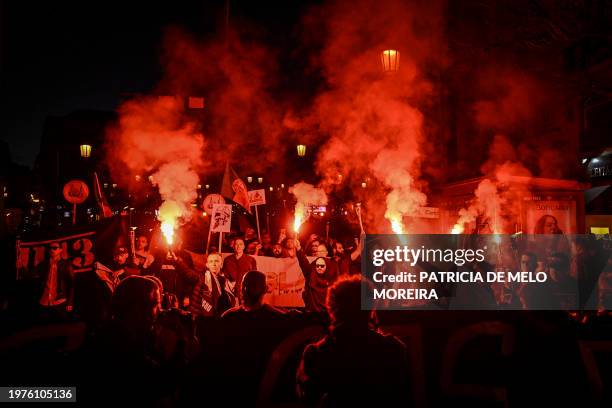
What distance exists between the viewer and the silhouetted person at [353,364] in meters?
2.44

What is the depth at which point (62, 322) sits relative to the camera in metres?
3.17

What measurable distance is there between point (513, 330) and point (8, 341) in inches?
132

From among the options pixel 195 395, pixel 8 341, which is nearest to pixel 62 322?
pixel 8 341

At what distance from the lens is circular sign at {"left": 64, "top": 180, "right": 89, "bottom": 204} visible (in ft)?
26.7

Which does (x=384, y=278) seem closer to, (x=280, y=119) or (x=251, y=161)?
(x=280, y=119)

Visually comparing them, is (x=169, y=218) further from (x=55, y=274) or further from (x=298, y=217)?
(x=55, y=274)

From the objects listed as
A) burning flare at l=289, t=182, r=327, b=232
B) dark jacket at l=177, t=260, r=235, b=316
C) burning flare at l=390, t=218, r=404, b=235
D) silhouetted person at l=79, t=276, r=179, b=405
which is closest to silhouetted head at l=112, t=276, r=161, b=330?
silhouetted person at l=79, t=276, r=179, b=405

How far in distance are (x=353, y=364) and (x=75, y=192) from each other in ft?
23.5

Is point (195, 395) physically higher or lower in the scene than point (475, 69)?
lower

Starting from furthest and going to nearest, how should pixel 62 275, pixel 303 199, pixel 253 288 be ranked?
pixel 303 199 < pixel 62 275 < pixel 253 288

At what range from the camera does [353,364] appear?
244 centimetres

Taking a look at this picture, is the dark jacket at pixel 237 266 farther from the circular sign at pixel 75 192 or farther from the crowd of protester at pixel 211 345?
the circular sign at pixel 75 192

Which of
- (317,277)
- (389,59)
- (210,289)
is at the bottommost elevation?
(210,289)

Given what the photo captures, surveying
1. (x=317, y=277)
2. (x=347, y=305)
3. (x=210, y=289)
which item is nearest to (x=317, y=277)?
(x=317, y=277)
